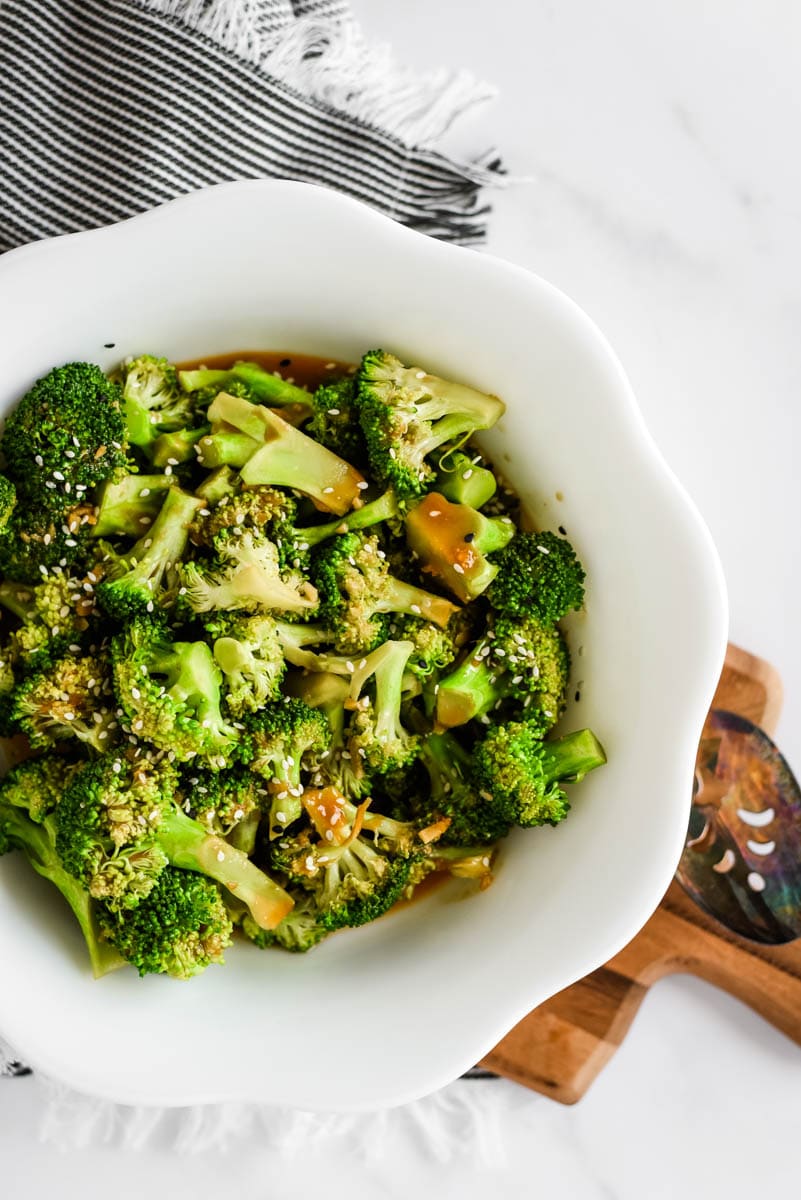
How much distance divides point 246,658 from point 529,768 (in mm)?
557

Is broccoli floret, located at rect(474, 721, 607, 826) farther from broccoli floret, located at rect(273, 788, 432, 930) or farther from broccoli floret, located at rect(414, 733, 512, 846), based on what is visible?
broccoli floret, located at rect(273, 788, 432, 930)

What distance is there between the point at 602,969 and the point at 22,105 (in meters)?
2.28

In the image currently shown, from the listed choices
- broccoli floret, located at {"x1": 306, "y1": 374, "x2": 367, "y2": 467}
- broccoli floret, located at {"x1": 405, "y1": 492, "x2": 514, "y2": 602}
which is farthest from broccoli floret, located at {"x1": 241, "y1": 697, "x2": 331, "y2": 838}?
broccoli floret, located at {"x1": 306, "y1": 374, "x2": 367, "y2": 467}

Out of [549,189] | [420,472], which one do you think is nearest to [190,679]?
[420,472]

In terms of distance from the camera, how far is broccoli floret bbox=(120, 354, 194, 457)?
6.38 feet

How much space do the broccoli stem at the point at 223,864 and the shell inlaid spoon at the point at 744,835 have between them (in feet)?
3.26

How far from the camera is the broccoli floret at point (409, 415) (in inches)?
74.2

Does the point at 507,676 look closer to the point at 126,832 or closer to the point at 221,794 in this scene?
the point at 221,794

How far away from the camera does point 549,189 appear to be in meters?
2.42

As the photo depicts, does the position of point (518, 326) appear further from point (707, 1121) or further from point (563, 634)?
point (707, 1121)

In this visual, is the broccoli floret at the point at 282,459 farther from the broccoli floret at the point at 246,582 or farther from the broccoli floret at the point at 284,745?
the broccoli floret at the point at 284,745

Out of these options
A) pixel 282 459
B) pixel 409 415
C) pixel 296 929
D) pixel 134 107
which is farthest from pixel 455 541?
pixel 134 107

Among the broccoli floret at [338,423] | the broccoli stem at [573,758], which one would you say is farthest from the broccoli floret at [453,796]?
the broccoli floret at [338,423]

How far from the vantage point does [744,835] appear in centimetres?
242
